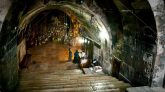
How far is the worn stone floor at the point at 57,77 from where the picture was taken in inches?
357

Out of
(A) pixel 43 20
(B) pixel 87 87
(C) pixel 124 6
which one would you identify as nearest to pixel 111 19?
(C) pixel 124 6

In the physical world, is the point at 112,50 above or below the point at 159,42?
below

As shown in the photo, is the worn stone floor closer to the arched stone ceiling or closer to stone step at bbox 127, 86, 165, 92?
→ stone step at bbox 127, 86, 165, 92

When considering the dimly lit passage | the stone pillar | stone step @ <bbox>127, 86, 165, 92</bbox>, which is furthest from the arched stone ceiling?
stone step @ <bbox>127, 86, 165, 92</bbox>

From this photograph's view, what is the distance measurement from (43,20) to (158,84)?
927 inches

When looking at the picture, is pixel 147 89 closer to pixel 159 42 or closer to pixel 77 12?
pixel 159 42

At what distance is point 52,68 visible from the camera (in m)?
18.1

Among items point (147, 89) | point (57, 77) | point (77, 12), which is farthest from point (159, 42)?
point (77, 12)

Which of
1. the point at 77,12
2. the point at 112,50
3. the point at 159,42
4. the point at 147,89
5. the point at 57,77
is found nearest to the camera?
the point at 159,42

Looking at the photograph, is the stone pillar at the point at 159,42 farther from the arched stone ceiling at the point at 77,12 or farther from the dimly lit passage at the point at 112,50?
the arched stone ceiling at the point at 77,12

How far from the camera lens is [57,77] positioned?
41.2 feet

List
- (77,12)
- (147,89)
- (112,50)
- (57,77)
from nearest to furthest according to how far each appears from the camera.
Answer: (147,89), (112,50), (57,77), (77,12)

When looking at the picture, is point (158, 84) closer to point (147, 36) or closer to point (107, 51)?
point (147, 36)

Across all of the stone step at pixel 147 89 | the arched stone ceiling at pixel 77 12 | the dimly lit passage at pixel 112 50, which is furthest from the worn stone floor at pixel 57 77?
the arched stone ceiling at pixel 77 12
